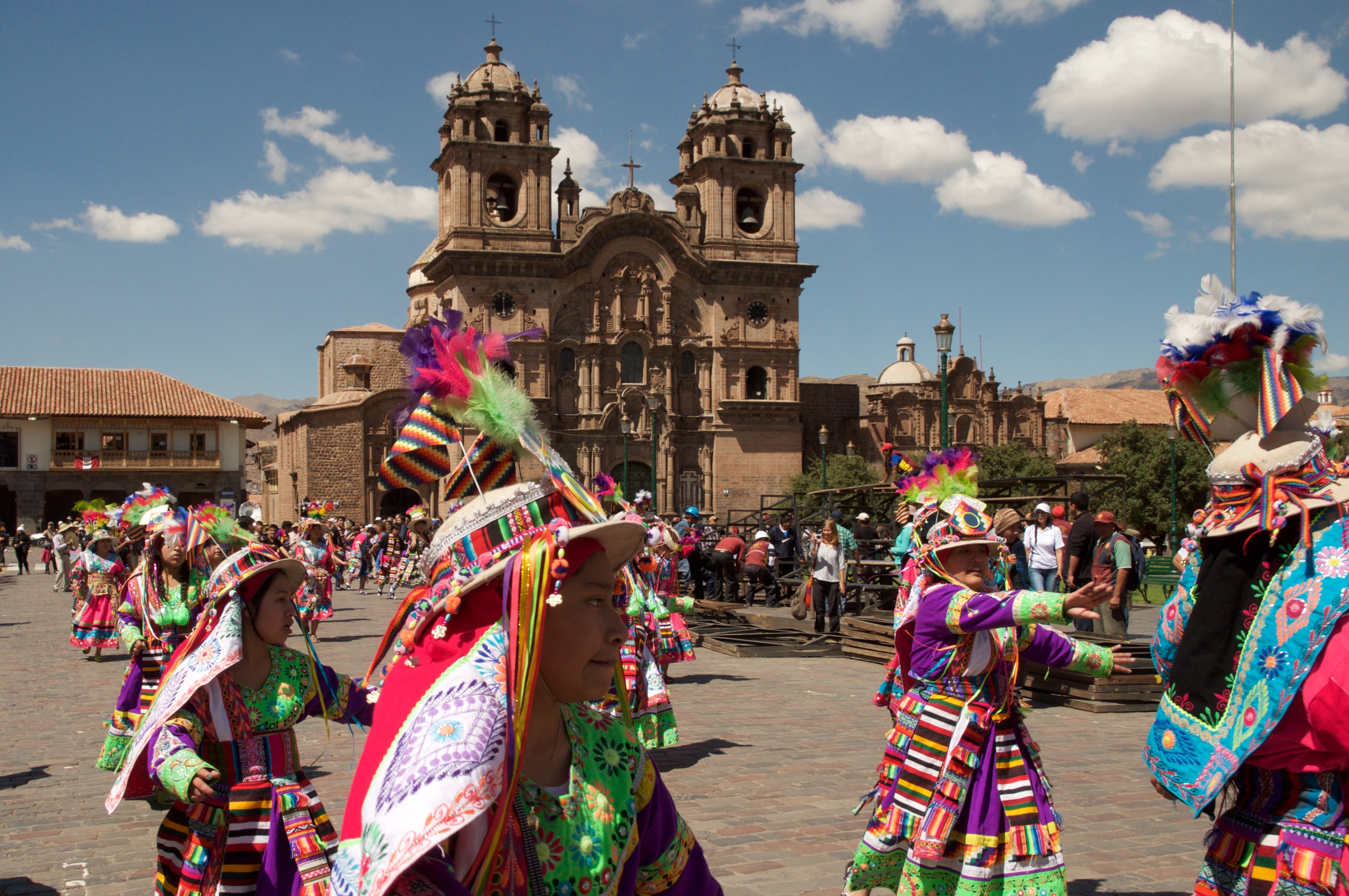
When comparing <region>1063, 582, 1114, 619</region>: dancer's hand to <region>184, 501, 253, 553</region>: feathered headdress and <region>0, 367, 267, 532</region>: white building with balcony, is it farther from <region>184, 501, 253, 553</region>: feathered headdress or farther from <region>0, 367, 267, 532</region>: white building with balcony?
<region>0, 367, 267, 532</region>: white building with balcony

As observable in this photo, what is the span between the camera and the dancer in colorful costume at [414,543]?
1498 centimetres

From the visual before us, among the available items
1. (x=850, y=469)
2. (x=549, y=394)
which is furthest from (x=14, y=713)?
(x=850, y=469)

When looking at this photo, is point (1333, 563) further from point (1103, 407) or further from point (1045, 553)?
point (1103, 407)

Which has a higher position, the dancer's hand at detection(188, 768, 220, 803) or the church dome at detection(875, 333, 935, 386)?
the church dome at detection(875, 333, 935, 386)

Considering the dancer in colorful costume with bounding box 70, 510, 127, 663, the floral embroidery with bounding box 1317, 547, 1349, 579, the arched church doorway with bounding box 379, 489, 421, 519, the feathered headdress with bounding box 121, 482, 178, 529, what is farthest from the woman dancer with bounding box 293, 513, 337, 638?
the arched church doorway with bounding box 379, 489, 421, 519

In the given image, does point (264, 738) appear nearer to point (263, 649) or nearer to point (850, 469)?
point (263, 649)

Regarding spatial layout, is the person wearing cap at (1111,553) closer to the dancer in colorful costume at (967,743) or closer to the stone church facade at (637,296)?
the dancer in colorful costume at (967,743)

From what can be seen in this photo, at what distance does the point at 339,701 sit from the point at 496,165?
47.4 m

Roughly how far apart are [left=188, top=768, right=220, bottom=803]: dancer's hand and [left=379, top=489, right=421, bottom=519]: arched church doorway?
51.4m

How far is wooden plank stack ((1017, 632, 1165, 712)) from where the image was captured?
9.97 metres

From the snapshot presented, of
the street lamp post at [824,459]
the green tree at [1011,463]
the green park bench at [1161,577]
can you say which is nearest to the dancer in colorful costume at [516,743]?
the green park bench at [1161,577]

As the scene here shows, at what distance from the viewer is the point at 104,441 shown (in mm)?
53281

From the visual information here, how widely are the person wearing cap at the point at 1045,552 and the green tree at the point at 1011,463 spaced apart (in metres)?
37.7

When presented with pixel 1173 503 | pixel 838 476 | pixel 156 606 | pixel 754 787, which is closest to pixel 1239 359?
pixel 754 787
